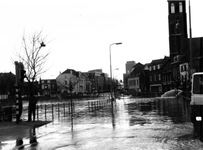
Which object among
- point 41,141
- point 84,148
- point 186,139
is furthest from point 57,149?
point 186,139

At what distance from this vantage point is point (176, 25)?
83.6 m

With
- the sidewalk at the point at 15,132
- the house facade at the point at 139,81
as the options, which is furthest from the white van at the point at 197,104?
the house facade at the point at 139,81

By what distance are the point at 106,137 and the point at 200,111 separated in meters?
3.53

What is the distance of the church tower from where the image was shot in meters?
83.6

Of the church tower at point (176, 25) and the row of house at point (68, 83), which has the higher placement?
the church tower at point (176, 25)

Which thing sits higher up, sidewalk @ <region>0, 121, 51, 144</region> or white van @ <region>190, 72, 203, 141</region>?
white van @ <region>190, 72, 203, 141</region>

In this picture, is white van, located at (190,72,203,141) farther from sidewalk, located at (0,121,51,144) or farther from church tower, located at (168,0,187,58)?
church tower, located at (168,0,187,58)

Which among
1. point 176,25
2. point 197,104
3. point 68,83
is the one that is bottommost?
point 197,104

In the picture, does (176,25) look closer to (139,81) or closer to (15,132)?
(139,81)

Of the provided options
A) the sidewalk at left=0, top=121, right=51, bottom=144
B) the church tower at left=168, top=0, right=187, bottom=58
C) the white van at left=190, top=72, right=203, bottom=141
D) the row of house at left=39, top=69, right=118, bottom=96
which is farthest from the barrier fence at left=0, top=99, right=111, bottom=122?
the row of house at left=39, top=69, right=118, bottom=96

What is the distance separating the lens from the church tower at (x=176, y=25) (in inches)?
3290

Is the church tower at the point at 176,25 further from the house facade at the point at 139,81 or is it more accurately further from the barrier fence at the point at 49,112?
the barrier fence at the point at 49,112

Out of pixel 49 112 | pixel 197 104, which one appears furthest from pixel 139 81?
pixel 197 104

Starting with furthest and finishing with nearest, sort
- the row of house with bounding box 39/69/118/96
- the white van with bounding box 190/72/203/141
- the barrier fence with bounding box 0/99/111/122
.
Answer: the row of house with bounding box 39/69/118/96, the barrier fence with bounding box 0/99/111/122, the white van with bounding box 190/72/203/141
